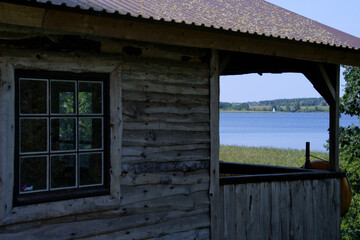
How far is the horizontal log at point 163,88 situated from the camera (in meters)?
5.19

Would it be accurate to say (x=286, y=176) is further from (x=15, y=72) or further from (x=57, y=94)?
(x=15, y=72)

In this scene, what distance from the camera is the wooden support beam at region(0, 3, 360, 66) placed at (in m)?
4.20

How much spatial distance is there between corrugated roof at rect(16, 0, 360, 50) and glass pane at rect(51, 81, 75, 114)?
881 mm

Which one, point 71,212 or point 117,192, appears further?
point 117,192

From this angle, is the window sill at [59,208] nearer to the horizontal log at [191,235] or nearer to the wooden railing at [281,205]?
the horizontal log at [191,235]

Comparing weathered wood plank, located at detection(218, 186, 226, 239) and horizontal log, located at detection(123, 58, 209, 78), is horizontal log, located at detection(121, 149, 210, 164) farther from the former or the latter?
horizontal log, located at detection(123, 58, 209, 78)

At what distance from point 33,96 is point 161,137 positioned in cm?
163

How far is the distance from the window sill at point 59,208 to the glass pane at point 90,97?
3.11 feet

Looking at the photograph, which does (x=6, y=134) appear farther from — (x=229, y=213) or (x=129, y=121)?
(x=229, y=213)

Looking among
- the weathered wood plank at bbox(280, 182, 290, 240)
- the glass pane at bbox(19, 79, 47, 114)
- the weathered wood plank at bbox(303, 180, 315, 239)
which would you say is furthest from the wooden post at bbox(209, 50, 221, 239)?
the glass pane at bbox(19, 79, 47, 114)

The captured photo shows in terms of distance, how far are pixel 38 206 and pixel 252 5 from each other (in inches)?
213

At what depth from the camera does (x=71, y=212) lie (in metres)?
4.70

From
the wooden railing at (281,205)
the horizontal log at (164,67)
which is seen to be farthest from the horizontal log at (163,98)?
the wooden railing at (281,205)

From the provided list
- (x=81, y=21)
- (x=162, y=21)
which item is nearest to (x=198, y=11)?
(x=162, y=21)
